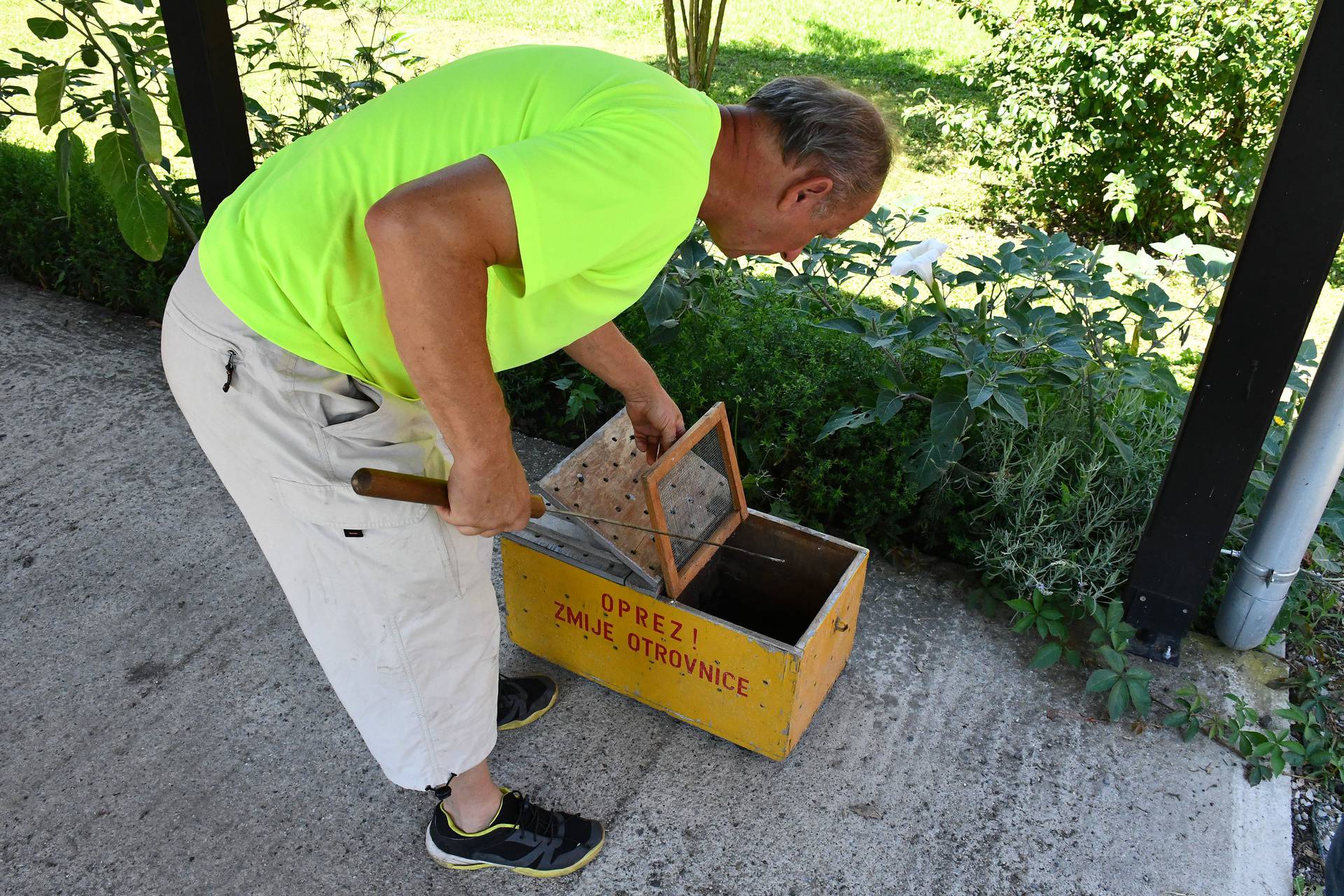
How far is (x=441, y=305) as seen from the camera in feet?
4.23

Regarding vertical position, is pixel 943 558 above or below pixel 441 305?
below

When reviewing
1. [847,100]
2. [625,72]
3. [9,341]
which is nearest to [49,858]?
[625,72]

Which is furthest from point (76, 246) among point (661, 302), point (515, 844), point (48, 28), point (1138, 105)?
point (1138, 105)

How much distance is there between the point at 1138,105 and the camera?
15.9 feet

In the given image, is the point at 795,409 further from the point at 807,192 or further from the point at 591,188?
the point at 591,188

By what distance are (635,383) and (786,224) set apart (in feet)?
2.02

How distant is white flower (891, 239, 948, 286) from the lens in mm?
2678

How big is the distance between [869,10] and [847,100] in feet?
29.0

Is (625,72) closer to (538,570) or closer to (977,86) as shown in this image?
(538,570)

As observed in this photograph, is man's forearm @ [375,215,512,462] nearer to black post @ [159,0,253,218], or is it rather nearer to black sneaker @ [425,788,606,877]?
black sneaker @ [425,788,606,877]

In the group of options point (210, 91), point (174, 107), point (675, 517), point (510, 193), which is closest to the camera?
point (510, 193)

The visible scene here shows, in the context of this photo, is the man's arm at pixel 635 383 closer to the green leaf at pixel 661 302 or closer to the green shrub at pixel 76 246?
the green leaf at pixel 661 302

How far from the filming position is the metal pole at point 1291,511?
2266 millimetres

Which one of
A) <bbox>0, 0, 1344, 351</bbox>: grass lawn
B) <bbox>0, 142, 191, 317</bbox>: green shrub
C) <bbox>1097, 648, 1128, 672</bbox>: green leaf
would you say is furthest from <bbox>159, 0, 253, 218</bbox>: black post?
<bbox>0, 0, 1344, 351</bbox>: grass lawn
